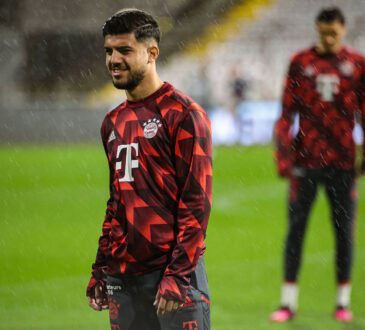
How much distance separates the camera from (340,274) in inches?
186

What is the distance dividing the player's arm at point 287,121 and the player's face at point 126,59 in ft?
7.48

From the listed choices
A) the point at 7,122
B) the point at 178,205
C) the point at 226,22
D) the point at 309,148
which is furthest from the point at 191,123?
the point at 226,22

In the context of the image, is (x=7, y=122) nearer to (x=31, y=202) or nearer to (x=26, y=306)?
(x=31, y=202)

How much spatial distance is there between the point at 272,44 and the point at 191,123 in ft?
71.4

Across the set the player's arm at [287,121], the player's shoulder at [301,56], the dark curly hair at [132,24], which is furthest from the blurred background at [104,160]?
the dark curly hair at [132,24]

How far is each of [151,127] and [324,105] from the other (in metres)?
2.39

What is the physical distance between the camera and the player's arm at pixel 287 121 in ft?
15.0

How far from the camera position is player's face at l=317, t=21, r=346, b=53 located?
4465 mm

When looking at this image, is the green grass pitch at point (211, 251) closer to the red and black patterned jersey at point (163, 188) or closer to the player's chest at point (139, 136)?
the red and black patterned jersey at point (163, 188)

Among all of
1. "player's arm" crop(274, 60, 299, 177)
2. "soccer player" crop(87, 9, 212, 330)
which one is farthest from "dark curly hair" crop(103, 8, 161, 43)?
"player's arm" crop(274, 60, 299, 177)

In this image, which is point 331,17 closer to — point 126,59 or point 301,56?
point 301,56

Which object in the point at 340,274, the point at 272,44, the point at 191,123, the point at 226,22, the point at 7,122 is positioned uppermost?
the point at 226,22

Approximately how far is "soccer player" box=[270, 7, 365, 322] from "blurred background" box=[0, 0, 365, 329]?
86cm

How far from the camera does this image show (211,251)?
7.15 m
